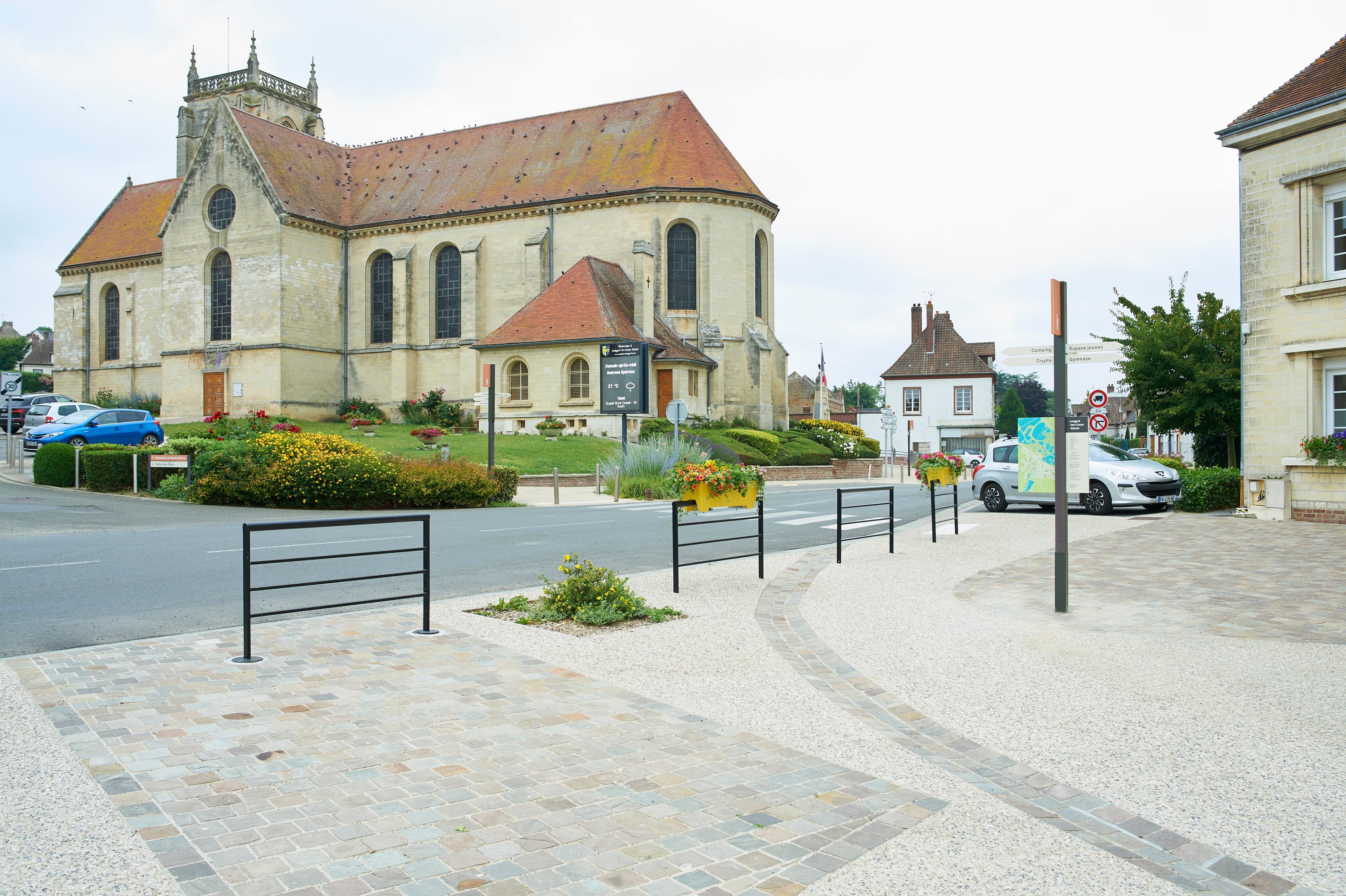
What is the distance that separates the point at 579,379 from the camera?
40.7 m

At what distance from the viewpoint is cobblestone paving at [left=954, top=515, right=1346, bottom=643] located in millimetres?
8008

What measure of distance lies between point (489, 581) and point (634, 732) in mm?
5739

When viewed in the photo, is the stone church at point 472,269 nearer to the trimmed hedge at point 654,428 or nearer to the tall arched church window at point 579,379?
the tall arched church window at point 579,379

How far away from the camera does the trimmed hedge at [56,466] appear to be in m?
23.0

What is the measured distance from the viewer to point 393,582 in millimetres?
10070

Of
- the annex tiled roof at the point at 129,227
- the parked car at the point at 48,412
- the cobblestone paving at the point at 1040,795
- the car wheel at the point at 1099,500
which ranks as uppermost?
the annex tiled roof at the point at 129,227

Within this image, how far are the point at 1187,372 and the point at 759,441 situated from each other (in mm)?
19424

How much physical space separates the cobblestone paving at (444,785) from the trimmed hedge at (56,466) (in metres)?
20.0

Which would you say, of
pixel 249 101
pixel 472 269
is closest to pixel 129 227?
pixel 249 101

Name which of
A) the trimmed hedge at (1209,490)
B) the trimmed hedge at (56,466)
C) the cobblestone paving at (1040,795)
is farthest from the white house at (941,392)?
the cobblestone paving at (1040,795)

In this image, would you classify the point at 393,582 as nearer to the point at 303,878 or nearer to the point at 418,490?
the point at 303,878

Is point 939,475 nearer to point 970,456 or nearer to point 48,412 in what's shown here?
point 48,412

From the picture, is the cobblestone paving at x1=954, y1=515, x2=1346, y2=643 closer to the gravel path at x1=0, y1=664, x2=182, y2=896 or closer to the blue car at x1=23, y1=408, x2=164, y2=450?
the gravel path at x1=0, y1=664, x2=182, y2=896

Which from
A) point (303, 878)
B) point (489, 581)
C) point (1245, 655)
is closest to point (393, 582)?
point (489, 581)
